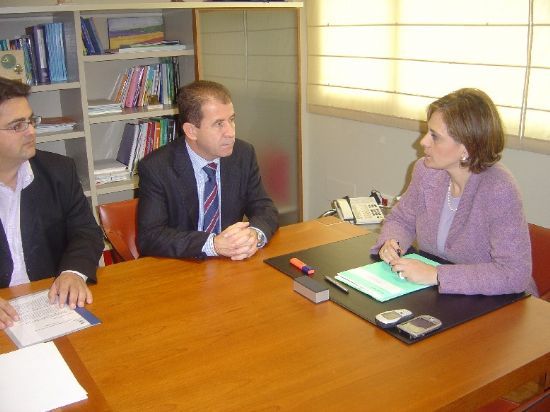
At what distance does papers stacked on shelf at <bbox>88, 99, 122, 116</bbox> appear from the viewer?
330 centimetres

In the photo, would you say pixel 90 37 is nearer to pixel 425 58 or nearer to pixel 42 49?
pixel 42 49

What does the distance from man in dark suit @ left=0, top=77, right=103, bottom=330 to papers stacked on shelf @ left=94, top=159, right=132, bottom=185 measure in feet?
4.15

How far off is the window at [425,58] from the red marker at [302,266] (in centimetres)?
141

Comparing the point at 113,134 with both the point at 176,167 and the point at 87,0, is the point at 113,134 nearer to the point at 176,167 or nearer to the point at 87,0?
the point at 87,0

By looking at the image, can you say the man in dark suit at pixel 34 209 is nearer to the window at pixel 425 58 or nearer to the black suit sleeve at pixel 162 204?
the black suit sleeve at pixel 162 204

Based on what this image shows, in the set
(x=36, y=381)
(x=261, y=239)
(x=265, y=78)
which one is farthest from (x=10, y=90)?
(x=265, y=78)

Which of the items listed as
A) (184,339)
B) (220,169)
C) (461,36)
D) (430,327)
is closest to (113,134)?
(220,169)

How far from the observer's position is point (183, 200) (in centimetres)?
222

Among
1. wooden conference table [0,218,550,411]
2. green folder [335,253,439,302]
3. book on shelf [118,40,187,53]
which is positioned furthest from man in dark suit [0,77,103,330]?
book on shelf [118,40,187,53]

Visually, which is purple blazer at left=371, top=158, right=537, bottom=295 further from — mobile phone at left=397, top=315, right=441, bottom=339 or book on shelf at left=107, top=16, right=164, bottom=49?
book on shelf at left=107, top=16, right=164, bottom=49

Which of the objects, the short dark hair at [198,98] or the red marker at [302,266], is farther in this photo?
the short dark hair at [198,98]

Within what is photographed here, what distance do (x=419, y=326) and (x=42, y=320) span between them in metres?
1.01

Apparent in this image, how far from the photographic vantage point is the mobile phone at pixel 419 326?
54.9 inches

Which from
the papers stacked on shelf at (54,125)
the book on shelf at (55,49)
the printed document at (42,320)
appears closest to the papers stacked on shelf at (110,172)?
the papers stacked on shelf at (54,125)
